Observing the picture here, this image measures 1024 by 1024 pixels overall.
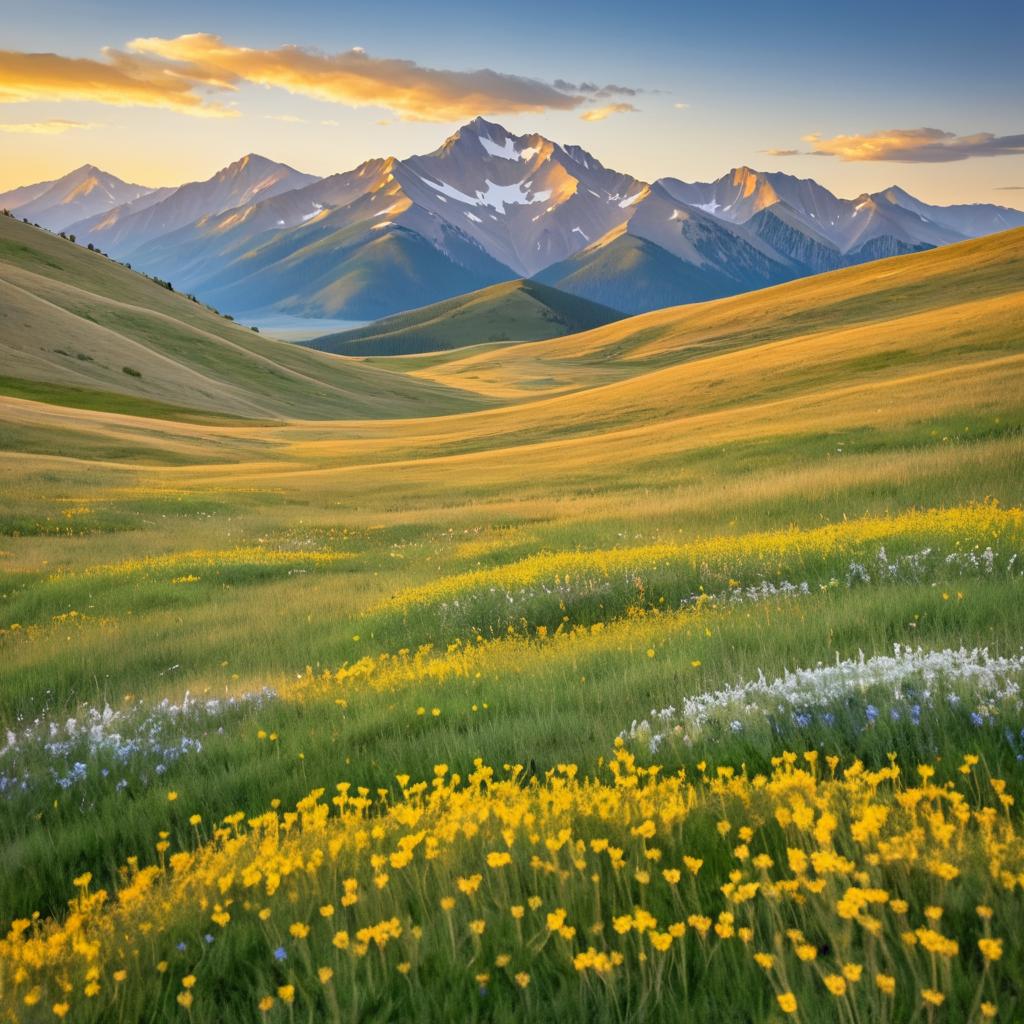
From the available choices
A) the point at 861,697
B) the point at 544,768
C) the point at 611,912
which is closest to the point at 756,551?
the point at 861,697

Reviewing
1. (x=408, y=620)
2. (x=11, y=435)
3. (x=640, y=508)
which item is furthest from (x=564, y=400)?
(x=408, y=620)

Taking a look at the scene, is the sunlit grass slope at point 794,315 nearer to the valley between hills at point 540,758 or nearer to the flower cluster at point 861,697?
the valley between hills at point 540,758

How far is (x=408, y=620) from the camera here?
33.6ft

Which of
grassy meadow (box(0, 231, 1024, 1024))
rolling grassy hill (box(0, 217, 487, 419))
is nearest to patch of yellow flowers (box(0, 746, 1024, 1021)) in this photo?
grassy meadow (box(0, 231, 1024, 1024))

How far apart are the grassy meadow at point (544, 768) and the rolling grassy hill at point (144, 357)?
62.2 metres

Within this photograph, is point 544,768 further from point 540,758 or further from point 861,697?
point 861,697

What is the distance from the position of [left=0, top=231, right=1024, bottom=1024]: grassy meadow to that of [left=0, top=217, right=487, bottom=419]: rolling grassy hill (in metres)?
62.2

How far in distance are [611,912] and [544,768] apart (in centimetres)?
199

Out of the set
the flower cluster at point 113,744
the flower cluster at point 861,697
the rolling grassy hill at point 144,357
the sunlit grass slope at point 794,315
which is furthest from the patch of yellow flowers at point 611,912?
the rolling grassy hill at point 144,357

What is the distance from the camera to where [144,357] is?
85.3 m

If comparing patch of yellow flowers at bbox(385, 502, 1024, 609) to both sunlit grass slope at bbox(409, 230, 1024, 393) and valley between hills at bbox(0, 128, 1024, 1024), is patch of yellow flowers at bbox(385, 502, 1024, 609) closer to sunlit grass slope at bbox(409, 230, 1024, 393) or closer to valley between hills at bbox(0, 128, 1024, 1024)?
valley between hills at bbox(0, 128, 1024, 1024)

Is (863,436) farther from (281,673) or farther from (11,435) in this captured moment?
(11,435)

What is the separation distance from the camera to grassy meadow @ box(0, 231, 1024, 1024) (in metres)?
Answer: 2.44

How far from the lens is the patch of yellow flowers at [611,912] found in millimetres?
2252
